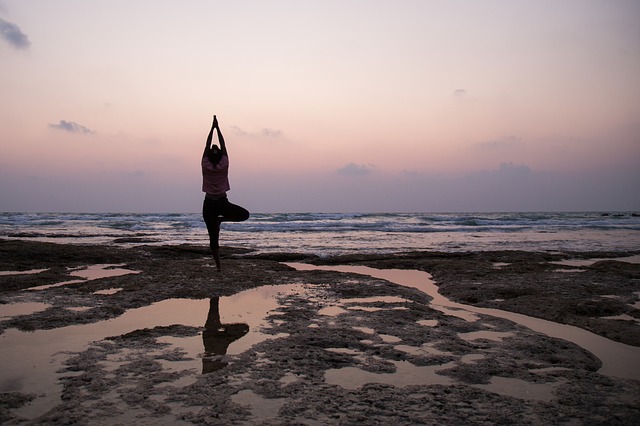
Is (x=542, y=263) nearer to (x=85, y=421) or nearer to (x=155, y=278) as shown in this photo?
(x=155, y=278)

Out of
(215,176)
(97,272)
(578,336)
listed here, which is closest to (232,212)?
(215,176)

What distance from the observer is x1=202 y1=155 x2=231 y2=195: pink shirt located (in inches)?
282

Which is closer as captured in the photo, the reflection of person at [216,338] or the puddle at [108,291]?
the reflection of person at [216,338]

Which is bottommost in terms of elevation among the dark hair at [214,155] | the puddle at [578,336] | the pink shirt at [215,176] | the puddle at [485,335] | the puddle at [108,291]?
the puddle at [578,336]

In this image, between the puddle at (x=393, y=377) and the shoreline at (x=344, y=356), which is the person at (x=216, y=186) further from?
the puddle at (x=393, y=377)

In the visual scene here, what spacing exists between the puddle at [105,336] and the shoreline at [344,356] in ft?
0.19

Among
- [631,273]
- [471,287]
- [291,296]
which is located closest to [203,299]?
[291,296]

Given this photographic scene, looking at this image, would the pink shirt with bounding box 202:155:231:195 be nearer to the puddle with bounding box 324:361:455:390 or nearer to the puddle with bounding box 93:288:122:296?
the puddle with bounding box 93:288:122:296

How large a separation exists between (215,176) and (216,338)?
12.4 feet

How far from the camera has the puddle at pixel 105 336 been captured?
2.87 m

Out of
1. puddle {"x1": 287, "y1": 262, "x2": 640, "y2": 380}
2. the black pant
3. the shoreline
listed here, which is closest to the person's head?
the black pant

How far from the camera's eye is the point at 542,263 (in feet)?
31.9

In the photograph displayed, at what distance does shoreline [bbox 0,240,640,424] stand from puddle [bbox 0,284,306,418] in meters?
0.06

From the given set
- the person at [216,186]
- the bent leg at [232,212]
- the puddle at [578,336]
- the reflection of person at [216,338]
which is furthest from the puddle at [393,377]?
the bent leg at [232,212]
